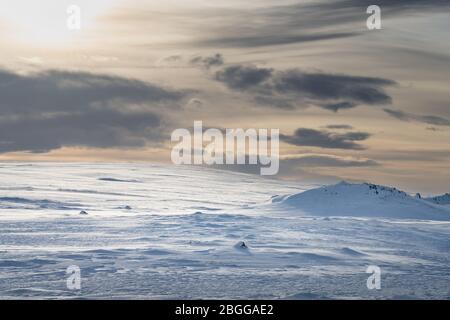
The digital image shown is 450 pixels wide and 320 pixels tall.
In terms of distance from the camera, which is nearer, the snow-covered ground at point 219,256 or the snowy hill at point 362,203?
the snow-covered ground at point 219,256

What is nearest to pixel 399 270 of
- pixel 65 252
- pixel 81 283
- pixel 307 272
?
pixel 307 272

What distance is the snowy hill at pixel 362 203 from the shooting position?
33.5 m

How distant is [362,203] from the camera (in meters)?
35.2

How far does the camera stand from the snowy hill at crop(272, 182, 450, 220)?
33.5 metres

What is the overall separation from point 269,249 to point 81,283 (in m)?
7.08

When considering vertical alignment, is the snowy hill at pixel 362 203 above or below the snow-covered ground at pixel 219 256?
below

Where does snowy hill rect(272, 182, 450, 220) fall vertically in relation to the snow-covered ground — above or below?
below

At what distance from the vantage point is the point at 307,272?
48.3ft

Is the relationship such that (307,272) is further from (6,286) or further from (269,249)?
(6,286)

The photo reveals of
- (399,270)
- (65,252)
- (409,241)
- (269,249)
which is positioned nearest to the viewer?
(399,270)

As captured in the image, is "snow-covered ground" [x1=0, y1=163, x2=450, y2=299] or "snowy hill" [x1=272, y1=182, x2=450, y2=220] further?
"snowy hill" [x1=272, y1=182, x2=450, y2=220]

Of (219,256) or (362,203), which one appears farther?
(362,203)

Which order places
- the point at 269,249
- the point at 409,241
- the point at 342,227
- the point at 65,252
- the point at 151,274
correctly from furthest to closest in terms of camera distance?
the point at 342,227 → the point at 409,241 → the point at 269,249 → the point at 65,252 → the point at 151,274
